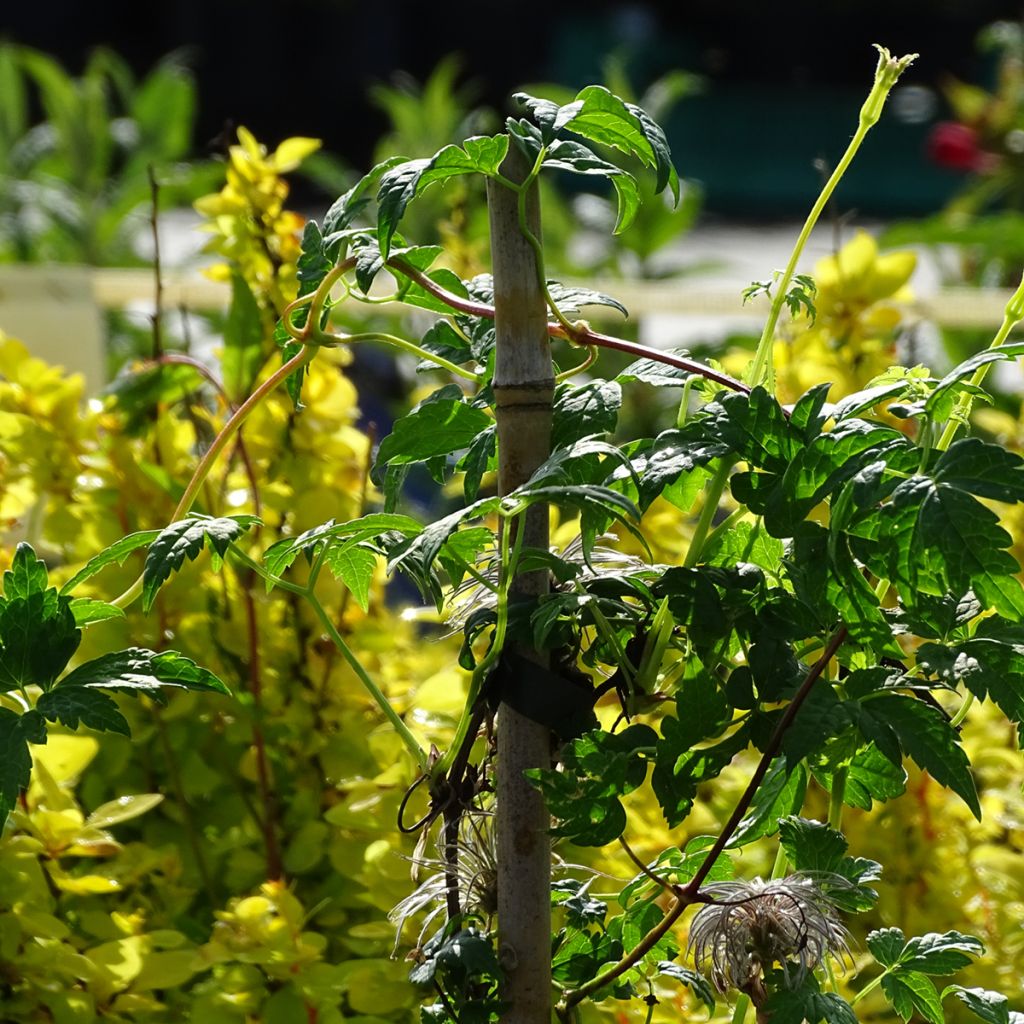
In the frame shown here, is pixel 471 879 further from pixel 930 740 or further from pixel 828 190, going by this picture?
pixel 828 190

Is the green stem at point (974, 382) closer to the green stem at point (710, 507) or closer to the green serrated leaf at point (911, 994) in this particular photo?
the green stem at point (710, 507)

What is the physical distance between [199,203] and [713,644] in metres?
0.71

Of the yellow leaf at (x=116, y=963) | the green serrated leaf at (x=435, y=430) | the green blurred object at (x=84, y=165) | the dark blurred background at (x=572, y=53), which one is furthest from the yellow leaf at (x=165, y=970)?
the dark blurred background at (x=572, y=53)

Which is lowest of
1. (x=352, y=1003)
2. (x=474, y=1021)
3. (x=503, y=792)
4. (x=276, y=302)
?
(x=352, y=1003)

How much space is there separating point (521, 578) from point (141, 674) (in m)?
0.20

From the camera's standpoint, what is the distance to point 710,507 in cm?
75

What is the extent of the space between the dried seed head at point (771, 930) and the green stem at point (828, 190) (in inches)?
10.0

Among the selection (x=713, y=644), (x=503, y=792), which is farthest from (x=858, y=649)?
(x=503, y=792)

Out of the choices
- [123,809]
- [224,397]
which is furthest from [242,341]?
[123,809]

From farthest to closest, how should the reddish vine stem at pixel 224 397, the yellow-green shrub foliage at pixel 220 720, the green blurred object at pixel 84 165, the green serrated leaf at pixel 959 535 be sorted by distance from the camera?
1. the green blurred object at pixel 84 165
2. the reddish vine stem at pixel 224 397
3. the yellow-green shrub foliage at pixel 220 720
4. the green serrated leaf at pixel 959 535

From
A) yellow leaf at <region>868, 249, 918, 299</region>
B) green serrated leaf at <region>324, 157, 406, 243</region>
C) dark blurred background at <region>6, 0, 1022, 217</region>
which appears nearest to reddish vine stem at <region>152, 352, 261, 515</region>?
green serrated leaf at <region>324, 157, 406, 243</region>

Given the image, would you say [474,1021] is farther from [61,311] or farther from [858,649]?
[61,311]

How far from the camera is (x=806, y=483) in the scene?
677 millimetres

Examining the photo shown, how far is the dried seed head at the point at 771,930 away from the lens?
0.73m
